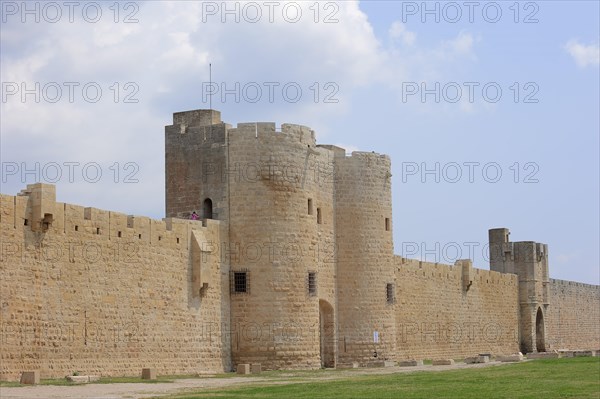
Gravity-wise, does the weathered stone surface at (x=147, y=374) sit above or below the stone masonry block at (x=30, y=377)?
below

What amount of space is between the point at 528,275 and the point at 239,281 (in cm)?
2310

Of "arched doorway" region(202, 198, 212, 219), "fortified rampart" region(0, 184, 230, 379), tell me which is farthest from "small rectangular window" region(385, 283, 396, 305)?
"arched doorway" region(202, 198, 212, 219)

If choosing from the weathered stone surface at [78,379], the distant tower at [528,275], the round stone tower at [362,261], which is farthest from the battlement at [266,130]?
the distant tower at [528,275]

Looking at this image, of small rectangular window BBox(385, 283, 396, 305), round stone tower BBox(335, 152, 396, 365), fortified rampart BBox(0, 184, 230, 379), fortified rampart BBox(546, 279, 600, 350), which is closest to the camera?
fortified rampart BBox(0, 184, 230, 379)

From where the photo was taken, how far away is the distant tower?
47875 mm

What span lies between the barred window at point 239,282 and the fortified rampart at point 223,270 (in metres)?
0.04

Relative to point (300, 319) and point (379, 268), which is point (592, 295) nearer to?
point (379, 268)

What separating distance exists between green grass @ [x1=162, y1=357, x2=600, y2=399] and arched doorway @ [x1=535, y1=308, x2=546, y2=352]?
2445cm

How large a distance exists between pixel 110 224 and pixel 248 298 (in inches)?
216

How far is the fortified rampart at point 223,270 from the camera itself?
22.1 metres

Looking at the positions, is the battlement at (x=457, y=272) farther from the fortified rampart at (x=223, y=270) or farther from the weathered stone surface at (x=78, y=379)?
the weathered stone surface at (x=78, y=379)

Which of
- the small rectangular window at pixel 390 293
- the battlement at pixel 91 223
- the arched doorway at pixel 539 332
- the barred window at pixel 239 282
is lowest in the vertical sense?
the arched doorway at pixel 539 332

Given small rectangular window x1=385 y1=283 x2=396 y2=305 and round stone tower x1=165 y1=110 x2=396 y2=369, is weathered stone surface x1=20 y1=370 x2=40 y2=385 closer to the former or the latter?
round stone tower x1=165 y1=110 x2=396 y2=369

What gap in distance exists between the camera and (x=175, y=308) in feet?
85.8
